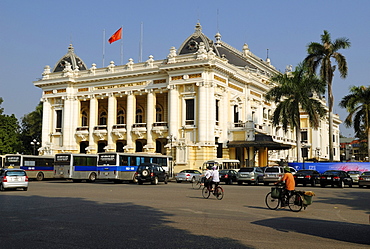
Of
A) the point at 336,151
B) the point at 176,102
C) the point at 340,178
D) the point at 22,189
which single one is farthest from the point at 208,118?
the point at 336,151

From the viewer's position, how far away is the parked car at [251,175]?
124 ft

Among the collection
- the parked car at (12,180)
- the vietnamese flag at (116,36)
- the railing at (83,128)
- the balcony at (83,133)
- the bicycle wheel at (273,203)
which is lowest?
the bicycle wheel at (273,203)

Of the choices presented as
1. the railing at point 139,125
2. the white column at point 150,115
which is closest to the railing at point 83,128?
the railing at point 139,125

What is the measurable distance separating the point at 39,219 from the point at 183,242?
5.86 m

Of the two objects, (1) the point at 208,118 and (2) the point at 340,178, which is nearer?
(2) the point at 340,178

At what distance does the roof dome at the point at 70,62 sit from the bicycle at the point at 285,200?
51871 mm

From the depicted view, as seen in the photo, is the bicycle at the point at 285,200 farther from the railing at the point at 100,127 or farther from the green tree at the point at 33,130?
the green tree at the point at 33,130

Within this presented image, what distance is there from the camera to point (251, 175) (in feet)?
125

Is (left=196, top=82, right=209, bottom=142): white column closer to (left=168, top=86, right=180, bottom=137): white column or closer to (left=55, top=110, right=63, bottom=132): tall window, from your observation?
(left=168, top=86, right=180, bottom=137): white column

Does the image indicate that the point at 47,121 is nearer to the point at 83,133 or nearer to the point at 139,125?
the point at 83,133

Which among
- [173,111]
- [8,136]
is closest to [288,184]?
[173,111]

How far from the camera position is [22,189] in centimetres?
2883

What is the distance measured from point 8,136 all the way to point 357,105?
5652cm

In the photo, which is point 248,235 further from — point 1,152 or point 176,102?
point 1,152
